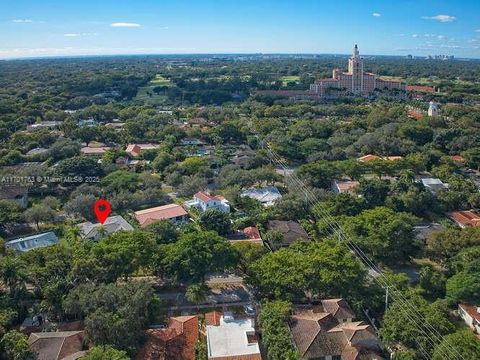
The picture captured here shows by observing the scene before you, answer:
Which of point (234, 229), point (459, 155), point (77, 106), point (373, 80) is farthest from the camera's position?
point (373, 80)

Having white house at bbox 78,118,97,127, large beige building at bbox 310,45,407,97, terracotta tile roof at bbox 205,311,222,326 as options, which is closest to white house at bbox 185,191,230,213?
terracotta tile roof at bbox 205,311,222,326

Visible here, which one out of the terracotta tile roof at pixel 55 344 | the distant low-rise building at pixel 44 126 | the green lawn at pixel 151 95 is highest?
the green lawn at pixel 151 95

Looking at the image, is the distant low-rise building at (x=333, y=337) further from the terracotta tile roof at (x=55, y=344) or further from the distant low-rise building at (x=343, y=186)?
the distant low-rise building at (x=343, y=186)

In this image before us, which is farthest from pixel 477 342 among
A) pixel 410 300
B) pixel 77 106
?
pixel 77 106

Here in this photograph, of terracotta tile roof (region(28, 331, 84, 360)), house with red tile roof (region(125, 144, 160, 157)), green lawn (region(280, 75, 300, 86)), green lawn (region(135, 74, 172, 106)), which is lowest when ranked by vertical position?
terracotta tile roof (region(28, 331, 84, 360))

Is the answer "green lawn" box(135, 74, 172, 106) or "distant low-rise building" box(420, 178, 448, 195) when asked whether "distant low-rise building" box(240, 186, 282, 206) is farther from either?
"green lawn" box(135, 74, 172, 106)

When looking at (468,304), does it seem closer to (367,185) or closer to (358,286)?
(358,286)

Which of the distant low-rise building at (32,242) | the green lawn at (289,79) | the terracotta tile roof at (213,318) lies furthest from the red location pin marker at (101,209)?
the green lawn at (289,79)
